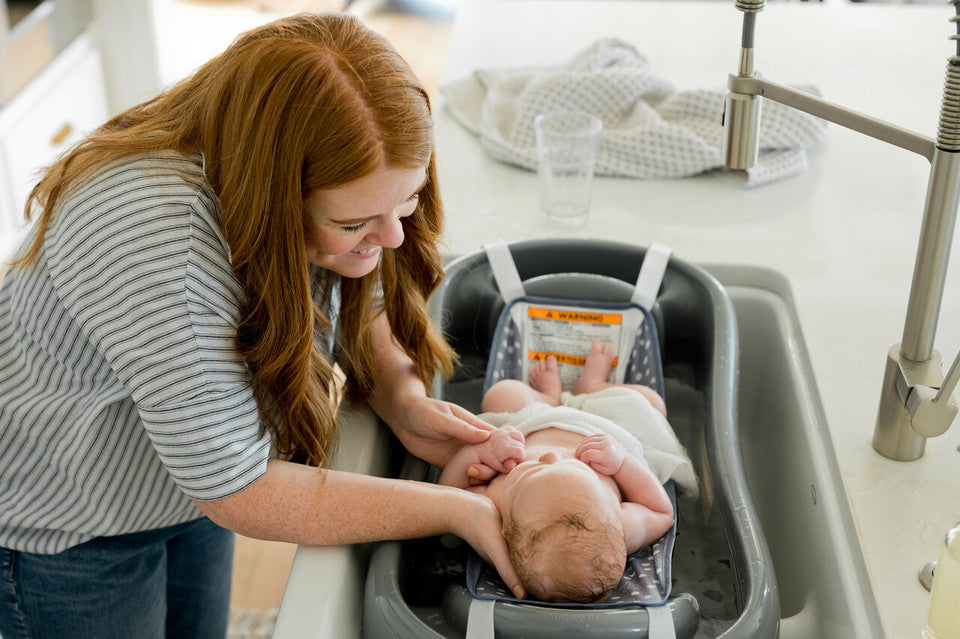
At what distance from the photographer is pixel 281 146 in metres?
0.85

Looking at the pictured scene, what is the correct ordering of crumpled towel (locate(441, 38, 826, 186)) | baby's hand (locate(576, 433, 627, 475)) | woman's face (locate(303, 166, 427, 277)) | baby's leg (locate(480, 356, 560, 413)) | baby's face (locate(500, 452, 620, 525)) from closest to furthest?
woman's face (locate(303, 166, 427, 277)) < baby's face (locate(500, 452, 620, 525)) < baby's hand (locate(576, 433, 627, 475)) < baby's leg (locate(480, 356, 560, 413)) < crumpled towel (locate(441, 38, 826, 186))

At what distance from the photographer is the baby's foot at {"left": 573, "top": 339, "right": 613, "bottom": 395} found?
135 cm

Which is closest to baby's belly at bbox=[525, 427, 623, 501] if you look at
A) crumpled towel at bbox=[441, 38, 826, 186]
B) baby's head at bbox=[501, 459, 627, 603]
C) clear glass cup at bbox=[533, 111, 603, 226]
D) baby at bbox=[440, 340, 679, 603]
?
baby at bbox=[440, 340, 679, 603]

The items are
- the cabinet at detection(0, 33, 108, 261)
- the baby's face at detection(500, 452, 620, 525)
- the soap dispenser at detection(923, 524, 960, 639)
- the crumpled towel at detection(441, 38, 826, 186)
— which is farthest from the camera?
the cabinet at detection(0, 33, 108, 261)

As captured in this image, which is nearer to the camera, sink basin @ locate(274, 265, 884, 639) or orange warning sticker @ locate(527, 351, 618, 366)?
sink basin @ locate(274, 265, 884, 639)

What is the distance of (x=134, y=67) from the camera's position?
327cm

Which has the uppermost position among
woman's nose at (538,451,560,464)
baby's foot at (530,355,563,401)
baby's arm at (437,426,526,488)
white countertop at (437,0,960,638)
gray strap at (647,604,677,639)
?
white countertop at (437,0,960,638)

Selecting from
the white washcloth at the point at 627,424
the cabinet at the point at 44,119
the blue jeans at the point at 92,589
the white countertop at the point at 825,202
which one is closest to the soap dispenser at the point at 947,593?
the white countertop at the point at 825,202

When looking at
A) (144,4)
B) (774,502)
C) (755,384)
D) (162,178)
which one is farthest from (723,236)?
(144,4)

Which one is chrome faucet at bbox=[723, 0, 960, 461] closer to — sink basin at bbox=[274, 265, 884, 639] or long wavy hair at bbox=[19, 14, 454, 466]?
sink basin at bbox=[274, 265, 884, 639]

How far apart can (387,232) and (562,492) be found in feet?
1.06

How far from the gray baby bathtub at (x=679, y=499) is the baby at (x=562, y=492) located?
0.22ft

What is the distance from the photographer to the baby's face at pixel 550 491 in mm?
1004

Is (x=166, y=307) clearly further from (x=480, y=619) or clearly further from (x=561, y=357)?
(x=561, y=357)
